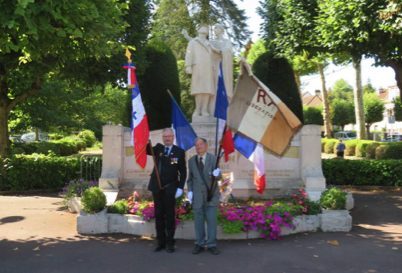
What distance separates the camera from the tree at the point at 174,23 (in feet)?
93.7

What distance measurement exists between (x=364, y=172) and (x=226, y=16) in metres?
16.6

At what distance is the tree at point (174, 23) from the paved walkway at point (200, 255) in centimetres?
2071

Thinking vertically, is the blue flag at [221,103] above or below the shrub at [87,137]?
below

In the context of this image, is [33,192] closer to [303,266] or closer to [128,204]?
[128,204]

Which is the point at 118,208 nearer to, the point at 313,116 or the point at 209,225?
the point at 209,225

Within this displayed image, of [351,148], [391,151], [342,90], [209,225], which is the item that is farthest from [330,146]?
[342,90]

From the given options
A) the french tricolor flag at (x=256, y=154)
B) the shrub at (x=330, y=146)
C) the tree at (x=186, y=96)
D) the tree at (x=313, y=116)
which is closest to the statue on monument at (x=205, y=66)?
the french tricolor flag at (x=256, y=154)

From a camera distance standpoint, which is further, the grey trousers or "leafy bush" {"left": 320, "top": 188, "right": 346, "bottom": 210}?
"leafy bush" {"left": 320, "top": 188, "right": 346, "bottom": 210}

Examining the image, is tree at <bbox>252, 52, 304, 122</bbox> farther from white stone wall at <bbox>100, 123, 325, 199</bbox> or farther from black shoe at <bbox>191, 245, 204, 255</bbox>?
black shoe at <bbox>191, 245, 204, 255</bbox>

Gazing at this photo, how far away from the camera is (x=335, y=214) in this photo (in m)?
8.45

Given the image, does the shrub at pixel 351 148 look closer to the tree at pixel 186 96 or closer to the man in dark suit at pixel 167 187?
the tree at pixel 186 96

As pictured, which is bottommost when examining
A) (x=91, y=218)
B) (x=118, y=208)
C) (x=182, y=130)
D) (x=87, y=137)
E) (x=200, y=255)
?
(x=200, y=255)

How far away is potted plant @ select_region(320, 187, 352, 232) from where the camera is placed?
27.7 feet

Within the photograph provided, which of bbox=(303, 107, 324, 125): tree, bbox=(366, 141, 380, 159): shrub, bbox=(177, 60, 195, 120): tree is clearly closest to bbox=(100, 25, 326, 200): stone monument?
bbox=(177, 60, 195, 120): tree
